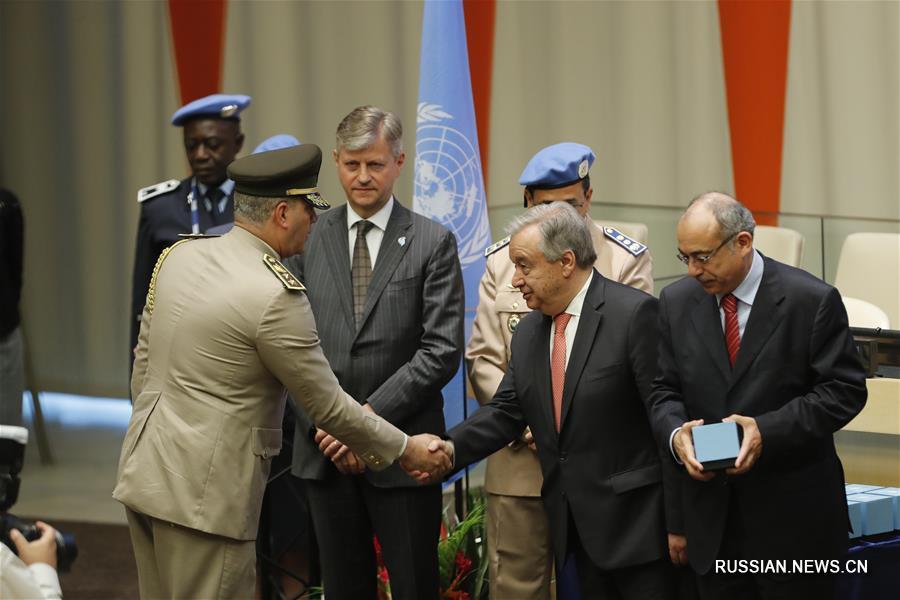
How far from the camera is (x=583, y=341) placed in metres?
2.96

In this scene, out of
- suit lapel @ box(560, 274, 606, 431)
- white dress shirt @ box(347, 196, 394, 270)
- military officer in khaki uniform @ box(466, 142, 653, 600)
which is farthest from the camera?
white dress shirt @ box(347, 196, 394, 270)

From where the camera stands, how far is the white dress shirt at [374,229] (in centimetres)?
337

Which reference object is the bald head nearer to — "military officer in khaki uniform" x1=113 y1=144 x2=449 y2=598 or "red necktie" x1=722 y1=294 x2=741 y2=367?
"red necktie" x1=722 y1=294 x2=741 y2=367

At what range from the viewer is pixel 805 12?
6207 mm

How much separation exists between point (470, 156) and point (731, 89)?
2.50 m

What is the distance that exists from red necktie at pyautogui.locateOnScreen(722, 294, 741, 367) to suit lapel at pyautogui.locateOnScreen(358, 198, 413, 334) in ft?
2.82

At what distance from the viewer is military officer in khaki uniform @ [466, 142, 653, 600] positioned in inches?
129

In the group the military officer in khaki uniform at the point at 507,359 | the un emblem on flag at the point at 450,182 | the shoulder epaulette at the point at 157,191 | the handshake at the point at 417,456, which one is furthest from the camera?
the shoulder epaulette at the point at 157,191

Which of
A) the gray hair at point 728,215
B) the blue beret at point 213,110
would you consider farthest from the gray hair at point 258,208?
the blue beret at point 213,110

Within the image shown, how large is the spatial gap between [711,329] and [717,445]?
303 mm

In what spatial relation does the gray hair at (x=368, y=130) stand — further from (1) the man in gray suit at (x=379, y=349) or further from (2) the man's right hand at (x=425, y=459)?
(2) the man's right hand at (x=425, y=459)

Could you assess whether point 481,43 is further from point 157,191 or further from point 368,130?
point 368,130

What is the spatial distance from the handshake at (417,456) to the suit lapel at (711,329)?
686 mm

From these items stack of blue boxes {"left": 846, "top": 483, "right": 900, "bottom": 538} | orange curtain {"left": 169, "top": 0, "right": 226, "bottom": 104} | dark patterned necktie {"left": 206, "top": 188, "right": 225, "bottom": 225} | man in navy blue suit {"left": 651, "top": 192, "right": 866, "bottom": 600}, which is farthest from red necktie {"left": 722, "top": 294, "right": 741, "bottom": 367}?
orange curtain {"left": 169, "top": 0, "right": 226, "bottom": 104}
